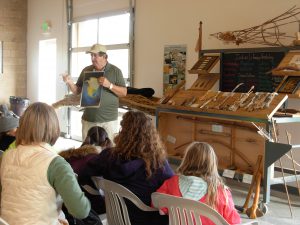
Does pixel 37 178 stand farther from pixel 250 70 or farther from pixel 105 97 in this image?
pixel 250 70

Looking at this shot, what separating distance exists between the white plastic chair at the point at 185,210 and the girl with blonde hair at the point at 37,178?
0.39 m

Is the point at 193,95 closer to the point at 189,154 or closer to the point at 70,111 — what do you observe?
the point at 189,154

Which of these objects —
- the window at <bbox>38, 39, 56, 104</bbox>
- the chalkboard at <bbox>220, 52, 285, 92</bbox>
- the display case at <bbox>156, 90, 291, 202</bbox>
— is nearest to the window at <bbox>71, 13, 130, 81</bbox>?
the window at <bbox>38, 39, 56, 104</bbox>

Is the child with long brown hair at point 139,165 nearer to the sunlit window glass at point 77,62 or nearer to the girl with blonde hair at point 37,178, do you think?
the girl with blonde hair at point 37,178

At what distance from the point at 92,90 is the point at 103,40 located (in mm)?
3617

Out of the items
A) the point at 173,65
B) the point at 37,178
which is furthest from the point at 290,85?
the point at 37,178

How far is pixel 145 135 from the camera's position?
8.06ft

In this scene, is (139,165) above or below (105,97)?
below

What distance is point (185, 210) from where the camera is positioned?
6.48 ft

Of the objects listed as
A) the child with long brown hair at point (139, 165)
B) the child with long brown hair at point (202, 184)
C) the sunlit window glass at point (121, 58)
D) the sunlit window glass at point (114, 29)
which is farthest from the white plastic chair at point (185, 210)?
the sunlit window glass at point (114, 29)

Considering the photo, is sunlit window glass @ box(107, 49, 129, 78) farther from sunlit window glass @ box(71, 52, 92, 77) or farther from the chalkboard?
the chalkboard

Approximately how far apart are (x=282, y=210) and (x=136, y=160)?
7.44ft

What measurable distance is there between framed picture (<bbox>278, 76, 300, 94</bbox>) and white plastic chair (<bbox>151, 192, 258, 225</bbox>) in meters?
2.53

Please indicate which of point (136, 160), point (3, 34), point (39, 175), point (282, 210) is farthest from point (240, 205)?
point (3, 34)
